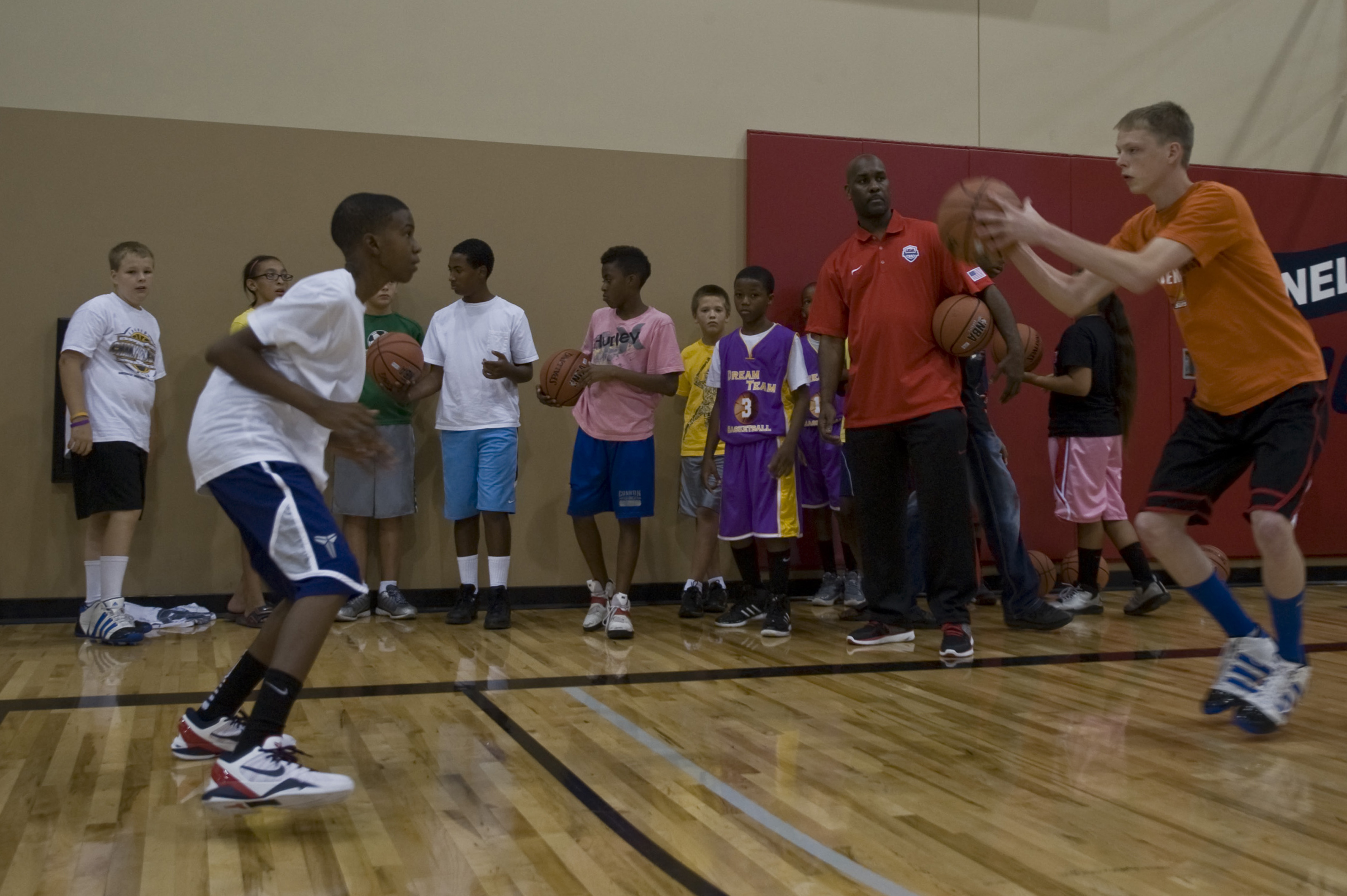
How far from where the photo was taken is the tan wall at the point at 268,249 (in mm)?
5695

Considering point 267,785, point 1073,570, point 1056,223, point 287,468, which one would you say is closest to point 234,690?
point 267,785

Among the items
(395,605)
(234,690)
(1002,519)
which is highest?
(1002,519)

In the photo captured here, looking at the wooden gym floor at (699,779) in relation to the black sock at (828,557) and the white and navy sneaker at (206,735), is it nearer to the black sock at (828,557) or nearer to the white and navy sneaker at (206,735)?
the white and navy sneaker at (206,735)

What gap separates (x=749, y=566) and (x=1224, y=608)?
242 centimetres

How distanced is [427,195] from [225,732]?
3.92 m

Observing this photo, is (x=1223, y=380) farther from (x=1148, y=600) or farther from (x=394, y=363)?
(x=394, y=363)

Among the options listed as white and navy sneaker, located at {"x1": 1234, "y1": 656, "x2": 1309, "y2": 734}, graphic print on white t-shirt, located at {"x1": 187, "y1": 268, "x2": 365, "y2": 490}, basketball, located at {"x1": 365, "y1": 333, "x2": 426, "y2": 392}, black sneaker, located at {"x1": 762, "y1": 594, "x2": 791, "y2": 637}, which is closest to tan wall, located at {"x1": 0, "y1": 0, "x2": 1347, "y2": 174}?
basketball, located at {"x1": 365, "y1": 333, "x2": 426, "y2": 392}

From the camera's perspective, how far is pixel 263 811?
2.61 m

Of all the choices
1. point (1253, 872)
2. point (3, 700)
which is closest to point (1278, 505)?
point (1253, 872)

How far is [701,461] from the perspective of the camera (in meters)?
6.21

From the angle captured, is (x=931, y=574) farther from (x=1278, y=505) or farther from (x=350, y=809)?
(x=350, y=809)

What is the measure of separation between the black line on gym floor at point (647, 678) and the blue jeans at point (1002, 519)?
0.67m

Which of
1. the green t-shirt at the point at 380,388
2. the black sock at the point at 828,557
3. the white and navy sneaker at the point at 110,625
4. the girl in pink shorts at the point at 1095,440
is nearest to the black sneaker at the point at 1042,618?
the girl in pink shorts at the point at 1095,440

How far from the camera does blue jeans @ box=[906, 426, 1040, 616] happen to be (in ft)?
17.3
